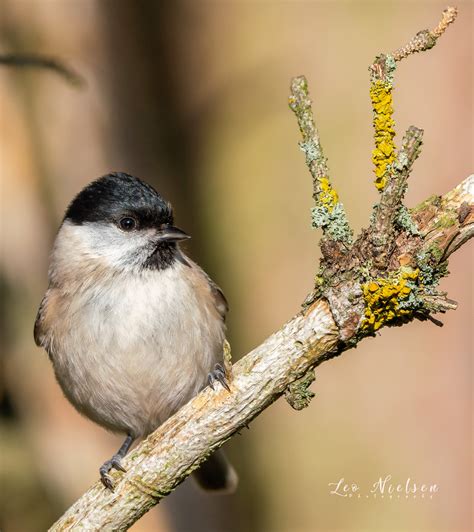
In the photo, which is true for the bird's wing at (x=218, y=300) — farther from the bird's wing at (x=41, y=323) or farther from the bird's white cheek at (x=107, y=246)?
the bird's wing at (x=41, y=323)

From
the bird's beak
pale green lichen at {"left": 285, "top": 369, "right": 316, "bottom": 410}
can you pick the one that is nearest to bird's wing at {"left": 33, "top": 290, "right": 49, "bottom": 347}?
the bird's beak

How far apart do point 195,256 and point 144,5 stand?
1652 millimetres

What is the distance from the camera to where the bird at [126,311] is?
339cm

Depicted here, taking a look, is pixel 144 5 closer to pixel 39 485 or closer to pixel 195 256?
pixel 195 256

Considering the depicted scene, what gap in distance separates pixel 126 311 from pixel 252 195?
5.63 ft

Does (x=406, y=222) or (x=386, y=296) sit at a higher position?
(x=406, y=222)

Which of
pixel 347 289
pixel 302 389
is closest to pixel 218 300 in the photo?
pixel 302 389

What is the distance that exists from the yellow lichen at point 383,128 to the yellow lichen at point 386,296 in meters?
0.29

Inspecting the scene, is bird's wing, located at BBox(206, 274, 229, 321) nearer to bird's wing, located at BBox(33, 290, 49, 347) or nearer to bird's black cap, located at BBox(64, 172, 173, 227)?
bird's black cap, located at BBox(64, 172, 173, 227)

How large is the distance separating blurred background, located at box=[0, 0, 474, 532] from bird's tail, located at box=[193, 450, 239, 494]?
50 cm

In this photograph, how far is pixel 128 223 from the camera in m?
3.58

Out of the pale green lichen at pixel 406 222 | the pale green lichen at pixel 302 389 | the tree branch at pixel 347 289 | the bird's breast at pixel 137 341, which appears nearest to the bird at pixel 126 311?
the bird's breast at pixel 137 341
